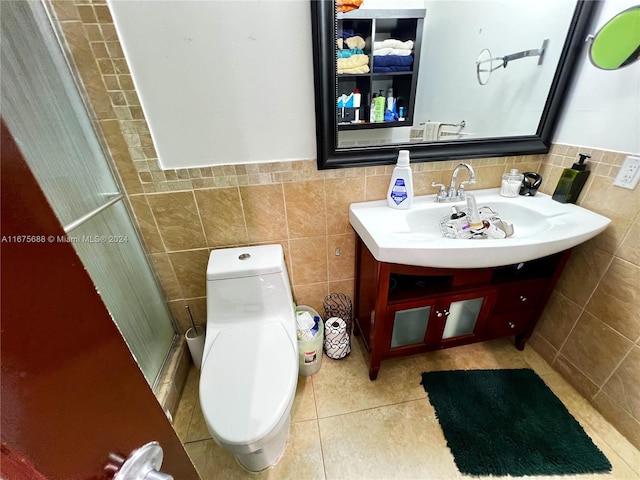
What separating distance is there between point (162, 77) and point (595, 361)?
6.74ft

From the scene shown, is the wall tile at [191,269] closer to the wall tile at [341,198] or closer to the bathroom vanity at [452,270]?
the wall tile at [341,198]

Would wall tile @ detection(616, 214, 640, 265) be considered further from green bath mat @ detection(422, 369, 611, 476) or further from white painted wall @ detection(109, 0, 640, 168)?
green bath mat @ detection(422, 369, 611, 476)

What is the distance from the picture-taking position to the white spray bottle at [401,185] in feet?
3.53

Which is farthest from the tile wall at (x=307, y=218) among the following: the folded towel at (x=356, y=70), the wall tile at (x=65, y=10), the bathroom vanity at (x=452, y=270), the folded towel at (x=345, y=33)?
the folded towel at (x=345, y=33)

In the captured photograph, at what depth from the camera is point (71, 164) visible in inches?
32.0

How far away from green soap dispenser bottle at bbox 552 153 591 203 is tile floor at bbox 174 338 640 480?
823 mm

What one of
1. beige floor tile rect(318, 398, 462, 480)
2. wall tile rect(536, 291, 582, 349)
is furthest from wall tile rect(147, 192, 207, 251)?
wall tile rect(536, 291, 582, 349)

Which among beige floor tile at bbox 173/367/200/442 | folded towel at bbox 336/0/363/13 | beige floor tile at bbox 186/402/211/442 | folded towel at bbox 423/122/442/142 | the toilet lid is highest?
folded towel at bbox 336/0/363/13

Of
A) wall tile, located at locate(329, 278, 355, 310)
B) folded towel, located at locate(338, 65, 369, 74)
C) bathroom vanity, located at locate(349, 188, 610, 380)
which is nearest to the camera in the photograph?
bathroom vanity, located at locate(349, 188, 610, 380)

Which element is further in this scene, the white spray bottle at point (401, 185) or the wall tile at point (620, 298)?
the white spray bottle at point (401, 185)

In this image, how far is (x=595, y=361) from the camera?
1.12 m

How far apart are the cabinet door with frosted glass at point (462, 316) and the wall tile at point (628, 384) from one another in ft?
1.57

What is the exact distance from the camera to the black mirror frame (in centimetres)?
90

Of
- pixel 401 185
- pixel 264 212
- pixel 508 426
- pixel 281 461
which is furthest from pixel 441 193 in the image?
pixel 281 461
